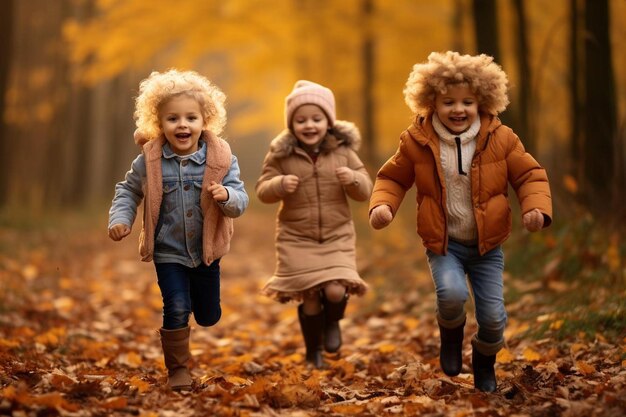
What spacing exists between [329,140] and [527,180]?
1.70 m

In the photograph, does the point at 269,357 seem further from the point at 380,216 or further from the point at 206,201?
the point at 380,216

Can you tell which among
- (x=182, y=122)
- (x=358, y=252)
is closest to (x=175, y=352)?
(x=182, y=122)

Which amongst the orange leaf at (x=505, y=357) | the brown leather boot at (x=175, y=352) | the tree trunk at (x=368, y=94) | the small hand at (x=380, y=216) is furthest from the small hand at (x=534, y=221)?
the tree trunk at (x=368, y=94)

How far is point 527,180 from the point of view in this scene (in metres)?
4.09

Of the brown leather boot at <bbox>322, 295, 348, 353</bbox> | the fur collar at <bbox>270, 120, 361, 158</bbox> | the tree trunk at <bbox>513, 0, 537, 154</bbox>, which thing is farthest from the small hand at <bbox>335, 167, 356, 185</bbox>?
the tree trunk at <bbox>513, 0, 537, 154</bbox>

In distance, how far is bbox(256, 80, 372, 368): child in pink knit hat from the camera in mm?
5234

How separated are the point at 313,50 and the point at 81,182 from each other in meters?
8.07

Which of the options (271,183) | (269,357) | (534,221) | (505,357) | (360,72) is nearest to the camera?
(534,221)

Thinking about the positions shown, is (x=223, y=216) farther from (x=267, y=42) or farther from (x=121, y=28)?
(x=267, y=42)

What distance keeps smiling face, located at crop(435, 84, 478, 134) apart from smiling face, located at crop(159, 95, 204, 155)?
1.48m

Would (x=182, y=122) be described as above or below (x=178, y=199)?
above

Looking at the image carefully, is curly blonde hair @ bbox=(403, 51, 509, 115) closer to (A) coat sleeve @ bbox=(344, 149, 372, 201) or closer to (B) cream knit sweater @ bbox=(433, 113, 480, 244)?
(B) cream knit sweater @ bbox=(433, 113, 480, 244)

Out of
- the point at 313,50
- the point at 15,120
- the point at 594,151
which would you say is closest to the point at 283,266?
the point at 594,151

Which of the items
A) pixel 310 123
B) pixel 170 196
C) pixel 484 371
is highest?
pixel 310 123
